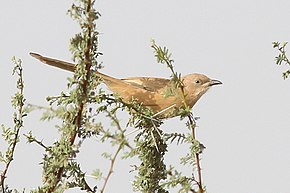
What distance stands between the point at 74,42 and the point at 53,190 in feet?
0.66

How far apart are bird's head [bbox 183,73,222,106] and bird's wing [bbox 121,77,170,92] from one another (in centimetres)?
5

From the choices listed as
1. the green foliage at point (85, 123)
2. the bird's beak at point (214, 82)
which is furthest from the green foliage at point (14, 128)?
the bird's beak at point (214, 82)

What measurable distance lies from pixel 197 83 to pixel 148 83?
0.10 meters

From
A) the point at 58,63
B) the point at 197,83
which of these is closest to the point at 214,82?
the point at 197,83

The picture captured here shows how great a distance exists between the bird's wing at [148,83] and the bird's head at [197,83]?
5cm

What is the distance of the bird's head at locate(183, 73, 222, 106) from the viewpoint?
3.40ft

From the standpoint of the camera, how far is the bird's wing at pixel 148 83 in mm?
1009

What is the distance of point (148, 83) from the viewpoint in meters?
1.03

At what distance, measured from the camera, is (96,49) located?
65 centimetres

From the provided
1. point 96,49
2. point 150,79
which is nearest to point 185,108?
point 96,49

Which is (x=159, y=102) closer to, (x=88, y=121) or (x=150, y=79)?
(x=150, y=79)

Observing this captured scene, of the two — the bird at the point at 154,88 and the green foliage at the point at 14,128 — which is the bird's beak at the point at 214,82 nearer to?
the bird at the point at 154,88

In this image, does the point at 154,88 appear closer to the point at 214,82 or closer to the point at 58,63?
the point at 214,82

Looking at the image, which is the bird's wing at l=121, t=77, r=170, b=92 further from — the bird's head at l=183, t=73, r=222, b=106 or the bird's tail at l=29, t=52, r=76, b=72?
the bird's tail at l=29, t=52, r=76, b=72
